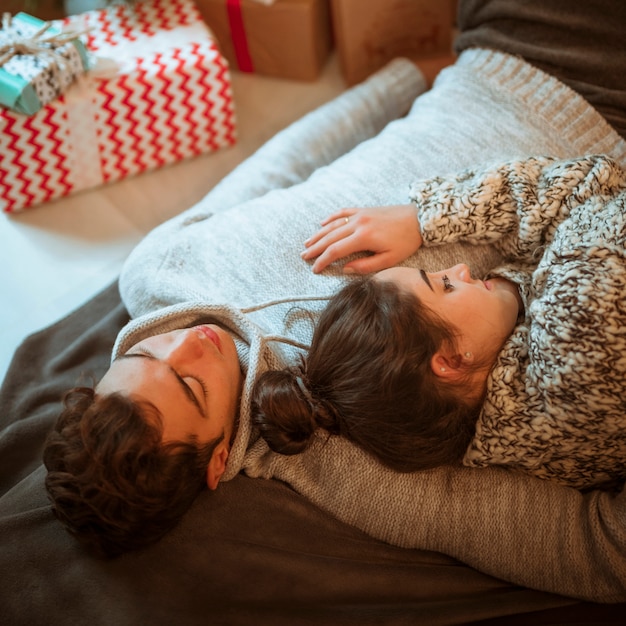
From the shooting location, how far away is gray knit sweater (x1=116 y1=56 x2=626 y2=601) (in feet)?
2.80

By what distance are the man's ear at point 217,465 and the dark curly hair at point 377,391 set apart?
0.06 metres

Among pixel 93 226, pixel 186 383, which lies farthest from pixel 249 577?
pixel 93 226

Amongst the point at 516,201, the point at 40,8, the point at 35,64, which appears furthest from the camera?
the point at 40,8

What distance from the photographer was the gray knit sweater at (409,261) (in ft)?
→ 2.80

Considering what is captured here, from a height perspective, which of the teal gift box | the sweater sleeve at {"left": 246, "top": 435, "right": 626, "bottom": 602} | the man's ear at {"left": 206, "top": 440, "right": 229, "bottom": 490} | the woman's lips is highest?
the teal gift box

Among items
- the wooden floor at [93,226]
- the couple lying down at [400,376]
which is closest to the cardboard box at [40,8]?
the wooden floor at [93,226]

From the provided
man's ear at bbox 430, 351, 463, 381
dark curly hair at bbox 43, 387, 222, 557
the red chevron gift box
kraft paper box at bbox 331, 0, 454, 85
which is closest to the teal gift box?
the red chevron gift box

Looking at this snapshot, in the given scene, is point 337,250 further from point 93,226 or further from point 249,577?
point 93,226

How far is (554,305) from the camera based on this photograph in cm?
80

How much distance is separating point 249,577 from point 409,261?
531 millimetres

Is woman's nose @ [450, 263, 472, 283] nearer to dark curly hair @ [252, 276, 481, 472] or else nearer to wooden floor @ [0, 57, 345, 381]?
dark curly hair @ [252, 276, 481, 472]

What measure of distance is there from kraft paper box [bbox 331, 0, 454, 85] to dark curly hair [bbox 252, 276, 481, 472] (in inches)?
34.4

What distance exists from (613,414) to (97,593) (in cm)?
71

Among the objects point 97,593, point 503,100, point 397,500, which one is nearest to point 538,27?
point 503,100
